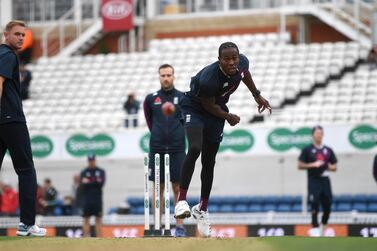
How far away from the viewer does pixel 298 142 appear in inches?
1028

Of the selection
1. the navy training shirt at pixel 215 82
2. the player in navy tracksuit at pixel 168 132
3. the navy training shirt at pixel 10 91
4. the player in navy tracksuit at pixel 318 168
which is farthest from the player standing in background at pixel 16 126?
the player in navy tracksuit at pixel 318 168

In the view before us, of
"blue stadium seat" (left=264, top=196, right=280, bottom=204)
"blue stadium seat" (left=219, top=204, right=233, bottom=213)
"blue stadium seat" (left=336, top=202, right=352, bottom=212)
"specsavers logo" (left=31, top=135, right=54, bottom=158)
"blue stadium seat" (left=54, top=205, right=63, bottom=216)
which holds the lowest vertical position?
"blue stadium seat" (left=54, top=205, right=63, bottom=216)

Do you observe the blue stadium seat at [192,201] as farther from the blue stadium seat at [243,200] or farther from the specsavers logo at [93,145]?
the specsavers logo at [93,145]

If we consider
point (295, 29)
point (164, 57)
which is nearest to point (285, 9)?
point (295, 29)

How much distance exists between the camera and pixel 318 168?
20562 millimetres

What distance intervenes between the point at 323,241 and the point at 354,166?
53.2 ft

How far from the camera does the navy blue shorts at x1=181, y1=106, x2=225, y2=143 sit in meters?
13.0

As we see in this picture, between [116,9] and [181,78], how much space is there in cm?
606

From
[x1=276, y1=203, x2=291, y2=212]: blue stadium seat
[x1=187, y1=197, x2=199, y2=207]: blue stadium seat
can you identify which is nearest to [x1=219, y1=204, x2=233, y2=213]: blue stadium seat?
[x1=187, y1=197, x2=199, y2=207]: blue stadium seat

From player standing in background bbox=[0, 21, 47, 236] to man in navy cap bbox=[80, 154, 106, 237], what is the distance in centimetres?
1046

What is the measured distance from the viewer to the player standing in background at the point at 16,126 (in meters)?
12.5

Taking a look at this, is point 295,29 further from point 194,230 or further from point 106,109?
point 194,230

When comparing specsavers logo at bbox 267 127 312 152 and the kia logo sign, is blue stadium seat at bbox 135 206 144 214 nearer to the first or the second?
specsavers logo at bbox 267 127 312 152

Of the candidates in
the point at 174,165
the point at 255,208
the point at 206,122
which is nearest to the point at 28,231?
the point at 206,122
